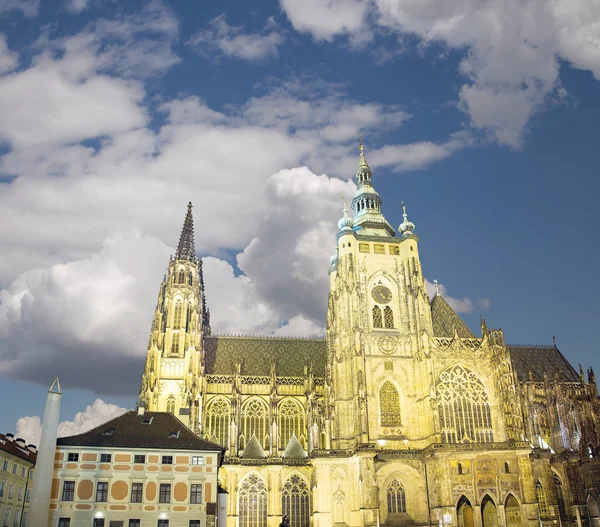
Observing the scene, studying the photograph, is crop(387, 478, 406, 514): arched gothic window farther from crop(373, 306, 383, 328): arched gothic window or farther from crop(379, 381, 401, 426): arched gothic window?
crop(373, 306, 383, 328): arched gothic window

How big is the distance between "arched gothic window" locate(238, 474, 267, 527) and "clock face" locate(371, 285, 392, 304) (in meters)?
25.6

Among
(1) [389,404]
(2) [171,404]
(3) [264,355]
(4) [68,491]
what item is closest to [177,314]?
(2) [171,404]

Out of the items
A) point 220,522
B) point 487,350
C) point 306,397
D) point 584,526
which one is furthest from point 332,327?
point 584,526

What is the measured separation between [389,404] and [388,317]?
35.3ft

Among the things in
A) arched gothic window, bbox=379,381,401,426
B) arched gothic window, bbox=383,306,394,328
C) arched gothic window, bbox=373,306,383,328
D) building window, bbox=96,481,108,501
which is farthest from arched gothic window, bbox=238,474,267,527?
arched gothic window, bbox=383,306,394,328

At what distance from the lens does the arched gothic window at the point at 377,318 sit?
7375 cm

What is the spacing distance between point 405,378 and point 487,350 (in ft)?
34.4

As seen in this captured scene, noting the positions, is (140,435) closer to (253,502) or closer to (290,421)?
(253,502)

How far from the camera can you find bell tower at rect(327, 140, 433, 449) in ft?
224

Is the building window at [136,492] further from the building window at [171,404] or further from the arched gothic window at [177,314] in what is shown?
the arched gothic window at [177,314]

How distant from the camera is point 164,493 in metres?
48.4

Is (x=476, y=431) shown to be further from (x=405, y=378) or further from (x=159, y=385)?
(x=159, y=385)

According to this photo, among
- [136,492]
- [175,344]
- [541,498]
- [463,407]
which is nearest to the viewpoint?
[136,492]

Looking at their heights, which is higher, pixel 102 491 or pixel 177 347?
pixel 177 347
